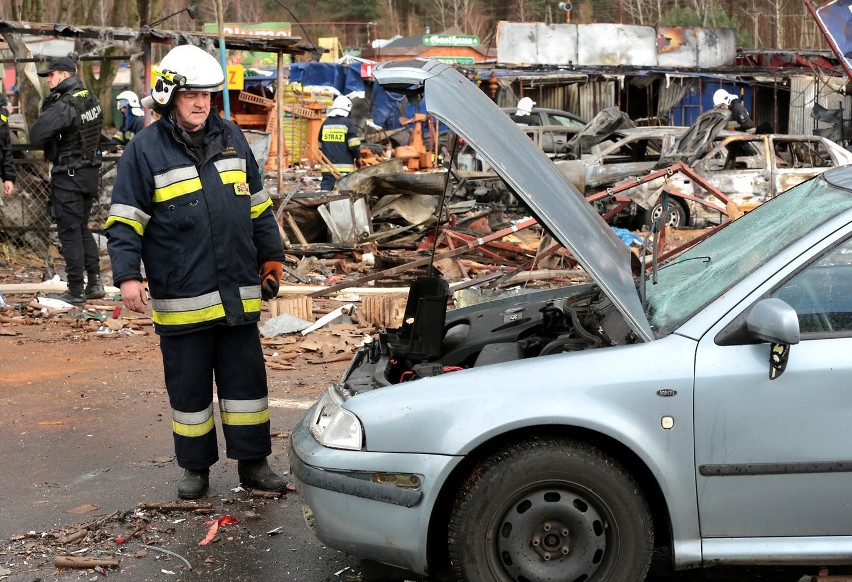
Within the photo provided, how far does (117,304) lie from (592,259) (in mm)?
6798

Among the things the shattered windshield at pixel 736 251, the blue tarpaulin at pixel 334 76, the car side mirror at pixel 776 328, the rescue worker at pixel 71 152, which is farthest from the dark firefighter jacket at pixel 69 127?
the blue tarpaulin at pixel 334 76

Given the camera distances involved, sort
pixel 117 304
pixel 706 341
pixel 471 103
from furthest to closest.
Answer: pixel 117 304
pixel 471 103
pixel 706 341

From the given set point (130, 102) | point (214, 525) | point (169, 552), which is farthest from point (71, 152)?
point (130, 102)

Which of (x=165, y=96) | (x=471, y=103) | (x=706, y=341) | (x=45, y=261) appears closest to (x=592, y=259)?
(x=706, y=341)

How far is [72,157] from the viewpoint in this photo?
29.9 ft

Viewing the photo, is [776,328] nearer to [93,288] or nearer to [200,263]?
[200,263]

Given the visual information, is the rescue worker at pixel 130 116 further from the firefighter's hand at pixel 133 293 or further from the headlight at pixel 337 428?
the headlight at pixel 337 428

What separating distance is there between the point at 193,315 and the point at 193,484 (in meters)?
0.82

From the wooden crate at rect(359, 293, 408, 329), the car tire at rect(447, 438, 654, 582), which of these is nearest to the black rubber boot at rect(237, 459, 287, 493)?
the car tire at rect(447, 438, 654, 582)

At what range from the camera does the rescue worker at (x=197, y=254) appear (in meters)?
4.40

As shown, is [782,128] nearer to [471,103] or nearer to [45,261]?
[45,261]

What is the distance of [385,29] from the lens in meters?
52.8

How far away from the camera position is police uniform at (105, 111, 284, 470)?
4.41 meters

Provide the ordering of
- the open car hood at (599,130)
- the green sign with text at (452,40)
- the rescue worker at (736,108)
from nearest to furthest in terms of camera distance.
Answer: the open car hood at (599,130)
the rescue worker at (736,108)
the green sign with text at (452,40)
